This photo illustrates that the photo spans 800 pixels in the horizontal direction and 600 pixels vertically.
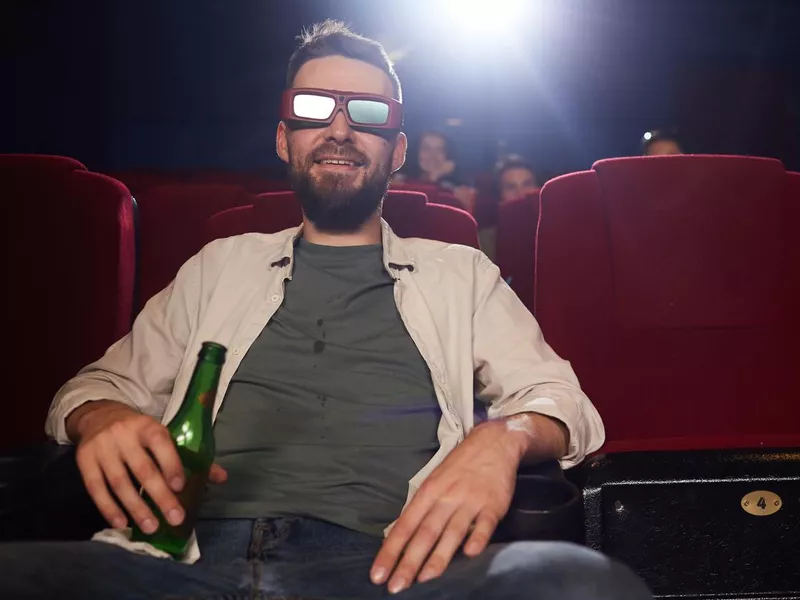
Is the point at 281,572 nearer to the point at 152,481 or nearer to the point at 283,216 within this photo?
the point at 152,481

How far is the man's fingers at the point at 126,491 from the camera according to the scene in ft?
3.05

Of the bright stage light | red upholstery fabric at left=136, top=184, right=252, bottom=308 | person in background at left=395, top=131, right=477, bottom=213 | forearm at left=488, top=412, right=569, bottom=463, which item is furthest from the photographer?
the bright stage light

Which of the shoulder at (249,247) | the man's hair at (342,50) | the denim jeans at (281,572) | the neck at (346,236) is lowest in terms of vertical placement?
the denim jeans at (281,572)

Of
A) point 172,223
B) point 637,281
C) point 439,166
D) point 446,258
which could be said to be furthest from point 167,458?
point 439,166

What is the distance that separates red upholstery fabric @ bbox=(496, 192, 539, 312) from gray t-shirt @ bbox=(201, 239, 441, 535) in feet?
4.14

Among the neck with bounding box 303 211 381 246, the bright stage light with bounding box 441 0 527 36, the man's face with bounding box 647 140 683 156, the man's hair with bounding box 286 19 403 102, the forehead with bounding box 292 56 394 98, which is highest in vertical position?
the bright stage light with bounding box 441 0 527 36

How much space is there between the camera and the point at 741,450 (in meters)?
1.19

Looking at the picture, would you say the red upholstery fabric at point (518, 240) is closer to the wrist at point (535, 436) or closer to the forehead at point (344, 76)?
the forehead at point (344, 76)

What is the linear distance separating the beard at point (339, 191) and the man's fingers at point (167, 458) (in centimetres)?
60

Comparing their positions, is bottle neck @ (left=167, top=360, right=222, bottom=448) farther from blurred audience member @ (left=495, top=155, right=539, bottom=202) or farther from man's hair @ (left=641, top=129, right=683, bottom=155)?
blurred audience member @ (left=495, top=155, right=539, bottom=202)

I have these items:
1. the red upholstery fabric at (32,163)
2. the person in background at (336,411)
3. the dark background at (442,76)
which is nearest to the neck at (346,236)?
the person in background at (336,411)

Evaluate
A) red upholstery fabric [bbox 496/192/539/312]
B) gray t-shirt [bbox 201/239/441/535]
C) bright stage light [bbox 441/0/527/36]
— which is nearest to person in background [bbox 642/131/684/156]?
red upholstery fabric [bbox 496/192/539/312]

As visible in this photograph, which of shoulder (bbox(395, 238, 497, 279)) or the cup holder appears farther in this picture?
shoulder (bbox(395, 238, 497, 279))

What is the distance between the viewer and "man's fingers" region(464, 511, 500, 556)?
892mm
